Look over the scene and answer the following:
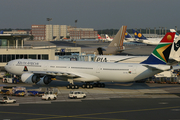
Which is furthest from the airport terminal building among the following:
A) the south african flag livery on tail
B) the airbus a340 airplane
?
the south african flag livery on tail

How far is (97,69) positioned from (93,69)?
76cm

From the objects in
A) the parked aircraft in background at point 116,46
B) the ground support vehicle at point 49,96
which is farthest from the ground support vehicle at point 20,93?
the parked aircraft in background at point 116,46

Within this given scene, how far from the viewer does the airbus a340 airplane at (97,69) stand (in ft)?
150

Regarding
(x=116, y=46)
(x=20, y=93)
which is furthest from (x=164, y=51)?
(x=116, y=46)

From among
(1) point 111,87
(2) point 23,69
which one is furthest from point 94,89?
(2) point 23,69

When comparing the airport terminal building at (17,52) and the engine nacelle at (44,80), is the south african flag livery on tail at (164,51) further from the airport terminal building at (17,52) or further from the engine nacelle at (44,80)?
the airport terminal building at (17,52)

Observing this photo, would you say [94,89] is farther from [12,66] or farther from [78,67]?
[12,66]

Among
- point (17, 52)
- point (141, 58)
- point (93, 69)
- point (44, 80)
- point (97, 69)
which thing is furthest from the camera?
point (141, 58)

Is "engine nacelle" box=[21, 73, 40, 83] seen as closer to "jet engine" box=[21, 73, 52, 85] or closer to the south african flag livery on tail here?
"jet engine" box=[21, 73, 52, 85]

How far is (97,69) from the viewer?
4806 cm

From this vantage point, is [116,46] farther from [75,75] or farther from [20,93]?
[20,93]

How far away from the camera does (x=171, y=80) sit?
185 ft

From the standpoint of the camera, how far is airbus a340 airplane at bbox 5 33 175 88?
4581cm

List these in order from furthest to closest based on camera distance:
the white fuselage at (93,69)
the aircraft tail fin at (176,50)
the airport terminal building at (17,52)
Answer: the aircraft tail fin at (176,50) → the airport terminal building at (17,52) → the white fuselage at (93,69)
